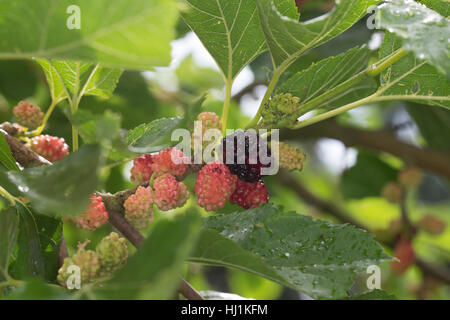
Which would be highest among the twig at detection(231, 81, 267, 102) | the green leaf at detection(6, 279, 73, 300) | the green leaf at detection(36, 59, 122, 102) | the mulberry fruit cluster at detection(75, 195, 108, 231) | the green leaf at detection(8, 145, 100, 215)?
the twig at detection(231, 81, 267, 102)

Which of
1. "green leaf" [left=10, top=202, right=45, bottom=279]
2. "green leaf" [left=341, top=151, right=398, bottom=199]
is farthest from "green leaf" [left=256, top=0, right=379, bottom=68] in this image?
"green leaf" [left=341, top=151, right=398, bottom=199]

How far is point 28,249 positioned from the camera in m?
0.64

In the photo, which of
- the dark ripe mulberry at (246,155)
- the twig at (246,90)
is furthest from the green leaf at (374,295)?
the twig at (246,90)

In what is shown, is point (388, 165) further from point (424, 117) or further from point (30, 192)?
point (30, 192)

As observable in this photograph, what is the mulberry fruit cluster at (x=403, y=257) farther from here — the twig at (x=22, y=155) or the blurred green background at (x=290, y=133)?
the twig at (x=22, y=155)

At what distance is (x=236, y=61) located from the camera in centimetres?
74

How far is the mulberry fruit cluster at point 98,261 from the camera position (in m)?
0.58

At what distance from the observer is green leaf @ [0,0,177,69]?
44 centimetres

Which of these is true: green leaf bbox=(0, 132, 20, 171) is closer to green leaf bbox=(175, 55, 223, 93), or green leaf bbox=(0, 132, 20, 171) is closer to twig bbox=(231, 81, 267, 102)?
twig bbox=(231, 81, 267, 102)

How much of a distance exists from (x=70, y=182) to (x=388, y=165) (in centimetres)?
147

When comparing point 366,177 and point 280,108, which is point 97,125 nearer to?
point 280,108

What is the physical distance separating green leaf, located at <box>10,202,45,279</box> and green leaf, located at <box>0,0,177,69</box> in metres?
0.24

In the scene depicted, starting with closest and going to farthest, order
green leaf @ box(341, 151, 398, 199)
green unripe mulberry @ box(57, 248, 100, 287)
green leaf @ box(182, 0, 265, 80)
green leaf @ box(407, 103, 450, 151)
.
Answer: green unripe mulberry @ box(57, 248, 100, 287) → green leaf @ box(182, 0, 265, 80) → green leaf @ box(407, 103, 450, 151) → green leaf @ box(341, 151, 398, 199)

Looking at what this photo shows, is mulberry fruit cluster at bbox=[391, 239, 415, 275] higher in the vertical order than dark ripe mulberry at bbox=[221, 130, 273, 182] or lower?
lower
